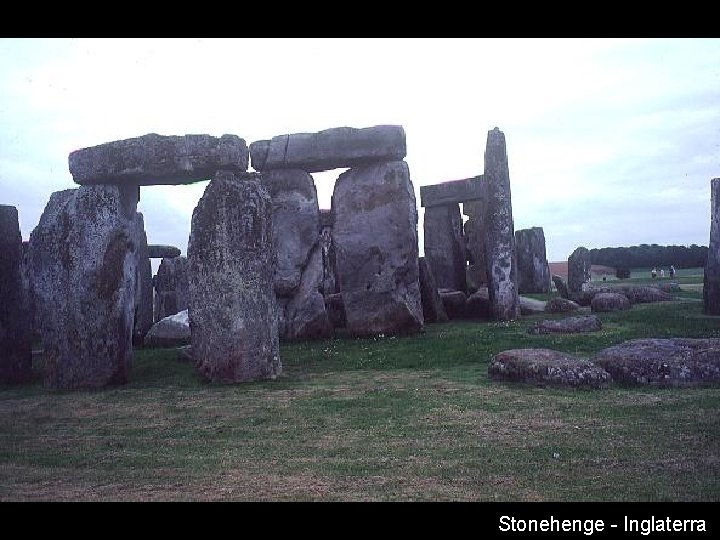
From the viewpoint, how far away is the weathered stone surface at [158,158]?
855 centimetres

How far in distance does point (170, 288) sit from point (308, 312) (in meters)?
6.39

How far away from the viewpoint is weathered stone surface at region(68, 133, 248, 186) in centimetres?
855

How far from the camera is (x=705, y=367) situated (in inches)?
252

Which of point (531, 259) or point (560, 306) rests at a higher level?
point (531, 259)

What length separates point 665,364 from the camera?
21.2 feet

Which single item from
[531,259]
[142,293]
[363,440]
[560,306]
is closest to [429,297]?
[560,306]

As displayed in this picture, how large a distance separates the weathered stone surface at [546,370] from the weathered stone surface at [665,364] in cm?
17

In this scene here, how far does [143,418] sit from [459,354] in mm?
4286

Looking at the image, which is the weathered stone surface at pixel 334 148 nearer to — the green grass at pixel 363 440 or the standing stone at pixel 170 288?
the green grass at pixel 363 440

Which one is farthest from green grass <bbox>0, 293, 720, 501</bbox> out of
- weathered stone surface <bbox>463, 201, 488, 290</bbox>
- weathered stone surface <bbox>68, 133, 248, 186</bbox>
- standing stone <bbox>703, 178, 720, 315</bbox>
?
weathered stone surface <bbox>463, 201, 488, 290</bbox>

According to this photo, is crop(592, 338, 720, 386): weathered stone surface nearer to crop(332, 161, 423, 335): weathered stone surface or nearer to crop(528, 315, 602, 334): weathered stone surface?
crop(528, 315, 602, 334): weathered stone surface

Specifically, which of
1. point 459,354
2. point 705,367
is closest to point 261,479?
point 705,367

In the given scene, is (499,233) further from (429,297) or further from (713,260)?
(713,260)

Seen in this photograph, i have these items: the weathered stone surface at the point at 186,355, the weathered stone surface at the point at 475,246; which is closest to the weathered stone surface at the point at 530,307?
the weathered stone surface at the point at 475,246
